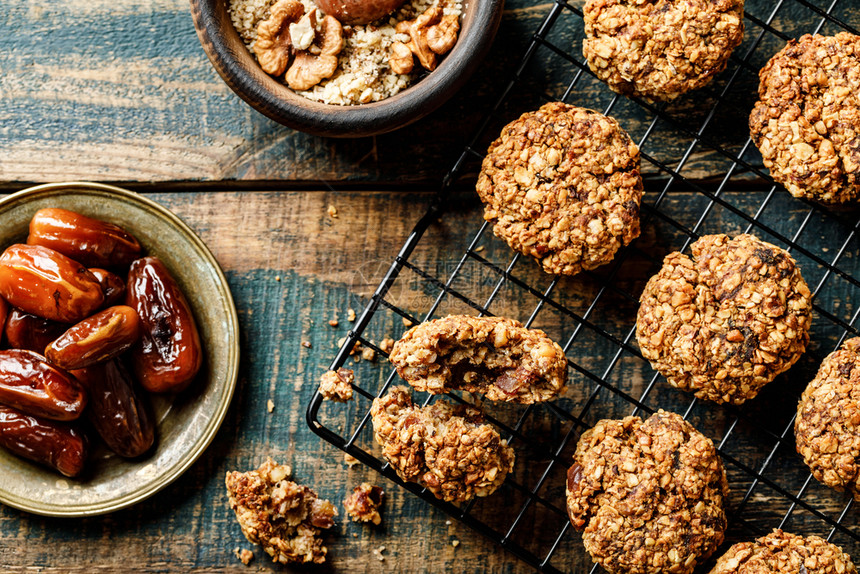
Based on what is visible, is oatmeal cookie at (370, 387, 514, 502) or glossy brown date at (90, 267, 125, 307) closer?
oatmeal cookie at (370, 387, 514, 502)

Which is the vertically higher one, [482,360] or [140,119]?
[140,119]

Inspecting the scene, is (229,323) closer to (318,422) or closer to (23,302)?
(318,422)

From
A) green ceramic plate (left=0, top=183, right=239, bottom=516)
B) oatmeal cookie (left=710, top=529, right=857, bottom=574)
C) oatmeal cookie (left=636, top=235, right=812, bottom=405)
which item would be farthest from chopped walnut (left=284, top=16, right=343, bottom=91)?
oatmeal cookie (left=710, top=529, right=857, bottom=574)

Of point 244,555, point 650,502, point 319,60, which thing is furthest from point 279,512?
point 319,60

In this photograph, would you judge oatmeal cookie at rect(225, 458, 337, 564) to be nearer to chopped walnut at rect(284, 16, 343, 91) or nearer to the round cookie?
chopped walnut at rect(284, 16, 343, 91)

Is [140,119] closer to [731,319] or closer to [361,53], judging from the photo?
[361,53]

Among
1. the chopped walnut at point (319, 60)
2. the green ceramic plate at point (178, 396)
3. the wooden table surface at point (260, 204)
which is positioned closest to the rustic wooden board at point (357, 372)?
the wooden table surface at point (260, 204)
